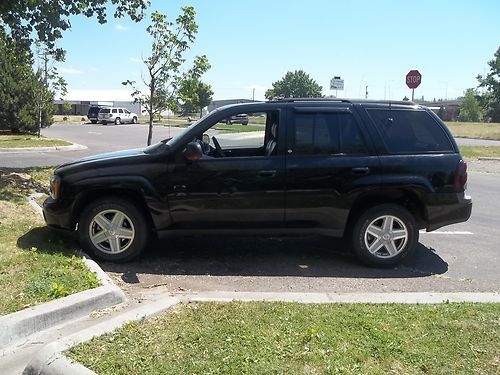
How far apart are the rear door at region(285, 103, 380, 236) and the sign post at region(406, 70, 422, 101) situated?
1397 cm

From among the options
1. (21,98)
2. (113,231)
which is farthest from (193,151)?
(21,98)

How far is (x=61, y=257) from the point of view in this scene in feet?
16.6

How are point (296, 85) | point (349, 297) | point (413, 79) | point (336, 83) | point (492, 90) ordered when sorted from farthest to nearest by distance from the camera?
point (296, 85) < point (492, 90) < point (413, 79) < point (336, 83) < point (349, 297)

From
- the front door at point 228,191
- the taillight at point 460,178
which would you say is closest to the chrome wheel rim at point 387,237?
the taillight at point 460,178

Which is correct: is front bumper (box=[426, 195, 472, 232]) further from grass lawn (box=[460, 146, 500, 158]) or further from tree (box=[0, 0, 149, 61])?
grass lawn (box=[460, 146, 500, 158])

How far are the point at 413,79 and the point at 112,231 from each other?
15.8m

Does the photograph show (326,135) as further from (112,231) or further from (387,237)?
(112,231)

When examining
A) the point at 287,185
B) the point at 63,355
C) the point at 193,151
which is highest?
the point at 193,151

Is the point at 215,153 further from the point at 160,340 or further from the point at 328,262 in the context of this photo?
the point at 160,340

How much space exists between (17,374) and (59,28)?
8.06 metres

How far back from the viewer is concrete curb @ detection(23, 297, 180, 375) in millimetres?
3086

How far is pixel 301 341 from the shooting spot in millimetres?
3482

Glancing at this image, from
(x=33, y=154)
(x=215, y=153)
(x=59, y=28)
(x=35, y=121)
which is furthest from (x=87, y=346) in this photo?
(x=35, y=121)

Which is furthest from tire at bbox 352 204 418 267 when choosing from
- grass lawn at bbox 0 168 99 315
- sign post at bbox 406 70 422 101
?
sign post at bbox 406 70 422 101
